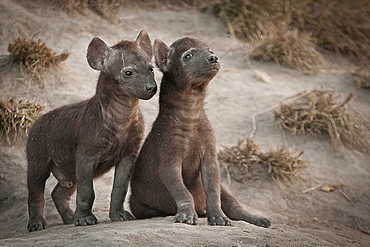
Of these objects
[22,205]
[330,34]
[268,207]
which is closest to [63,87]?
[22,205]

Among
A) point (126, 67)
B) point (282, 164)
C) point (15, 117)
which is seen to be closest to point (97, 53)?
point (126, 67)

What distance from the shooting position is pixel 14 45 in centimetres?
831

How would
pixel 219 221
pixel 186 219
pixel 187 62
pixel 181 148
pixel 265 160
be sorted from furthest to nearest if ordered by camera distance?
pixel 265 160, pixel 181 148, pixel 187 62, pixel 219 221, pixel 186 219

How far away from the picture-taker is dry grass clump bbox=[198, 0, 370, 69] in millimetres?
10242

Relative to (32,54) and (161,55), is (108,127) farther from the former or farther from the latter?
(32,54)

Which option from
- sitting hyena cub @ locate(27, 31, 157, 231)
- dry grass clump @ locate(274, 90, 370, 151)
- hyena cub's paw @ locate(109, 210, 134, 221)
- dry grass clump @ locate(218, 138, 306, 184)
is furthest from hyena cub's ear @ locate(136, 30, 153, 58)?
dry grass clump @ locate(274, 90, 370, 151)

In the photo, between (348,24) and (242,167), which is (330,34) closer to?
(348,24)

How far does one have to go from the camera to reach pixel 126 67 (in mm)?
5188

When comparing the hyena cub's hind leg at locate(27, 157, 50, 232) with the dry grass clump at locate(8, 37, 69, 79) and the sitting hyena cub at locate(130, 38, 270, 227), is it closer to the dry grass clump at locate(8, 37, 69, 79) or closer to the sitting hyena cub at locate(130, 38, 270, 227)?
the sitting hyena cub at locate(130, 38, 270, 227)

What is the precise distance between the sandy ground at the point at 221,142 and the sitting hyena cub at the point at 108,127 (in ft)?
1.10

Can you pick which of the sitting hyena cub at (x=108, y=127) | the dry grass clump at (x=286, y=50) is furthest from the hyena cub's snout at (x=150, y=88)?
the dry grass clump at (x=286, y=50)

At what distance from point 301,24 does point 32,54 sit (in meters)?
5.17

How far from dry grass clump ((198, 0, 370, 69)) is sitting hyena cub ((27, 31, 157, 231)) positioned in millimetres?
5100

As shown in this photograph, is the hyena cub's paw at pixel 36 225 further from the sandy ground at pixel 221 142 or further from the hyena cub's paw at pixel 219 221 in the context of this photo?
the hyena cub's paw at pixel 219 221
